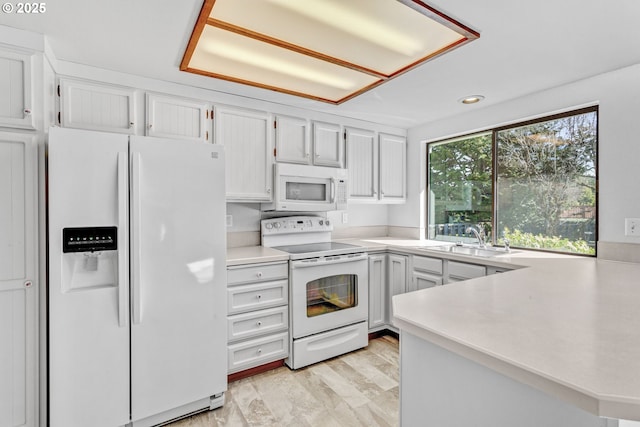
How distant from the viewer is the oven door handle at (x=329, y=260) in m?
2.45

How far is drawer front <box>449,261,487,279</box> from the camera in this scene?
7.69 feet

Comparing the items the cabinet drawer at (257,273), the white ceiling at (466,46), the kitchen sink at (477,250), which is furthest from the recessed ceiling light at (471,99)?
the cabinet drawer at (257,273)

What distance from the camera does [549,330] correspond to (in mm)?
889

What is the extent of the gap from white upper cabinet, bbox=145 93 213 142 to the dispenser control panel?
2.87ft

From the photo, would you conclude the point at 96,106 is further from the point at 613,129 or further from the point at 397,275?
the point at 613,129

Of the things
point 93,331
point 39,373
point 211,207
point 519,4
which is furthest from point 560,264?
point 39,373

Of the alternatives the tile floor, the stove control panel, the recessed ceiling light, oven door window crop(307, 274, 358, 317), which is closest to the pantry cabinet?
oven door window crop(307, 274, 358, 317)

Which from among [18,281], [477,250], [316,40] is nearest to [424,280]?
[477,250]

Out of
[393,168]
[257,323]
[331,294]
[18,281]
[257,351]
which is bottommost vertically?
[257,351]

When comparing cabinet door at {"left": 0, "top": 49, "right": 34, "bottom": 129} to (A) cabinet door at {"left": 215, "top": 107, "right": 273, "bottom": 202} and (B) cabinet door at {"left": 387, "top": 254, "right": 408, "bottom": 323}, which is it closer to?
(A) cabinet door at {"left": 215, "top": 107, "right": 273, "bottom": 202}

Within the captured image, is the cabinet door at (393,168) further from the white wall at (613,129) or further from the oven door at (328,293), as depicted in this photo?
the white wall at (613,129)

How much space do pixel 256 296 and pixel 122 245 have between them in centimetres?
98

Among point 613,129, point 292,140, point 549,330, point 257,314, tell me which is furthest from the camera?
point 292,140

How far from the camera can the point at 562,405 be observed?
0.70m
